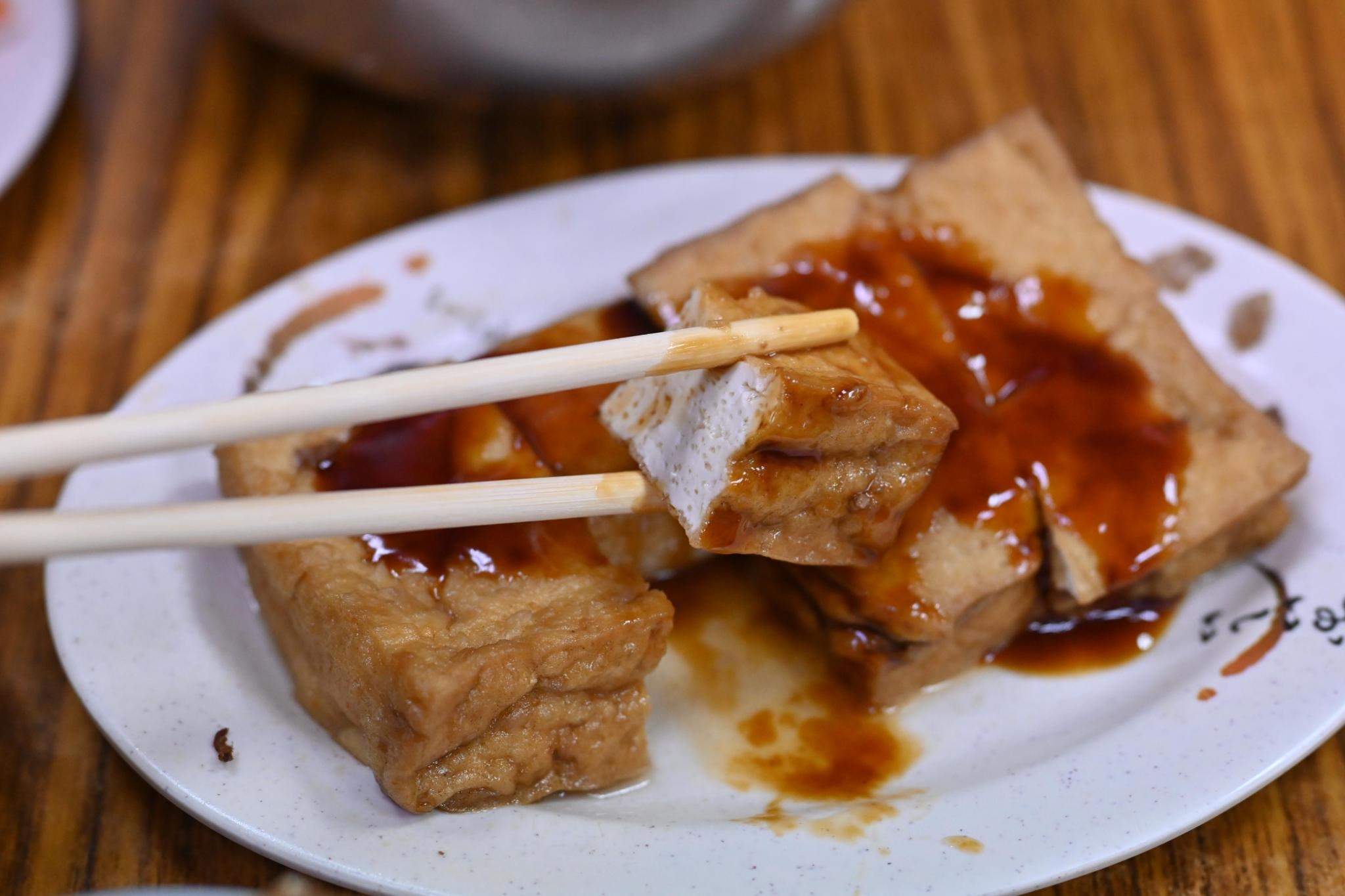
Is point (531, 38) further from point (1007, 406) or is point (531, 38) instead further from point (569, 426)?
point (1007, 406)

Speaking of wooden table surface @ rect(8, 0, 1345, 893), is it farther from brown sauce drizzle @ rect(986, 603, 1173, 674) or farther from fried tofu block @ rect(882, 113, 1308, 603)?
brown sauce drizzle @ rect(986, 603, 1173, 674)

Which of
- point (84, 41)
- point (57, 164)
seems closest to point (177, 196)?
point (57, 164)

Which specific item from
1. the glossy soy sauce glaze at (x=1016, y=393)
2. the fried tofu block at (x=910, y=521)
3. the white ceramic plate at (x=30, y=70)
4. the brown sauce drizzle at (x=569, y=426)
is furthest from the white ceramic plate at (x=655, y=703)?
the white ceramic plate at (x=30, y=70)

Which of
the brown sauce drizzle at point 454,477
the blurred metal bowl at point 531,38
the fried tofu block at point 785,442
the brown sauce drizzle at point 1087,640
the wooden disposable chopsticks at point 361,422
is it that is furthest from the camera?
the blurred metal bowl at point 531,38

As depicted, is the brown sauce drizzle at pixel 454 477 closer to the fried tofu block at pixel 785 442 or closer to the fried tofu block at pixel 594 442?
the fried tofu block at pixel 594 442

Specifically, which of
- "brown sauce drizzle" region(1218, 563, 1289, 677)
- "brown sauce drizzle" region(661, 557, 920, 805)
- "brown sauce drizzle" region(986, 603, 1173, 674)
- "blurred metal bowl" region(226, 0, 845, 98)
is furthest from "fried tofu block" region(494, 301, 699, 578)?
"brown sauce drizzle" region(1218, 563, 1289, 677)

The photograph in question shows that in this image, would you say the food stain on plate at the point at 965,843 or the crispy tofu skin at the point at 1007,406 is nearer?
the food stain on plate at the point at 965,843

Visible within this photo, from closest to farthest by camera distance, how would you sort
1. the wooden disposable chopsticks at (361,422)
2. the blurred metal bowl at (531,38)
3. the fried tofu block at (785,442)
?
the wooden disposable chopsticks at (361,422), the fried tofu block at (785,442), the blurred metal bowl at (531,38)
